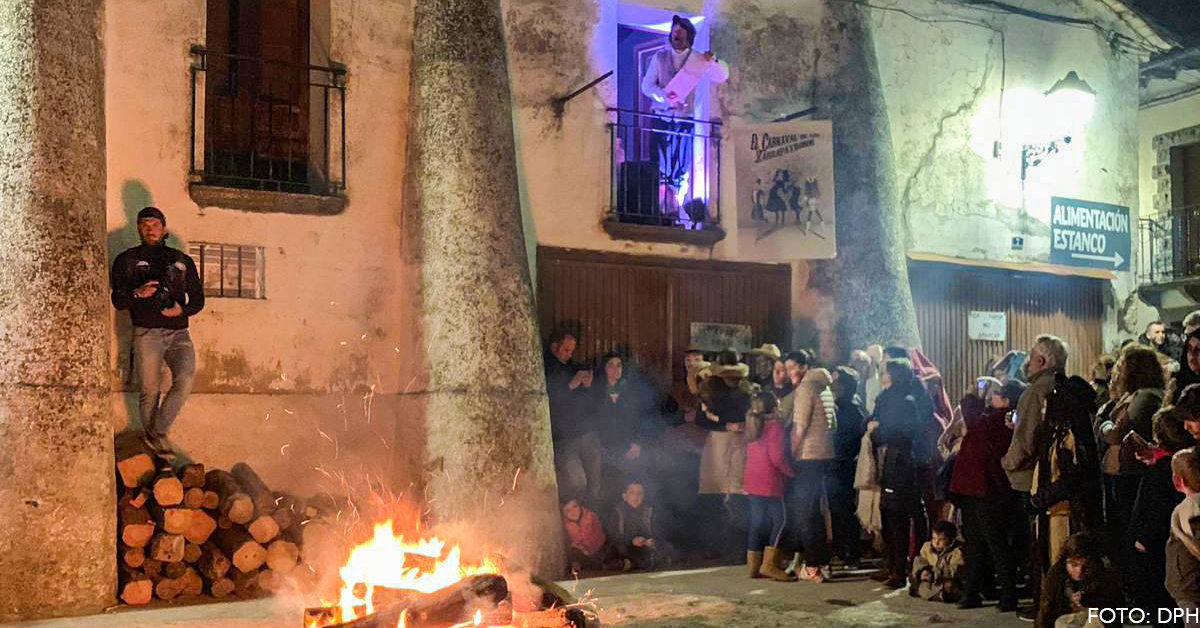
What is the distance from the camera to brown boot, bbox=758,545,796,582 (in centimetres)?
1025

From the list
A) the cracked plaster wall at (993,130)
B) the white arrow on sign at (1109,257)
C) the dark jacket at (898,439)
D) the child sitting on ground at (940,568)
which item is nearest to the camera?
the child sitting on ground at (940,568)

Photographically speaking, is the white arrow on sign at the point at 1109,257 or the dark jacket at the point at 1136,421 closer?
the dark jacket at the point at 1136,421

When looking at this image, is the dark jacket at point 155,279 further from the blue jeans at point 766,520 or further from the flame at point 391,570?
the blue jeans at point 766,520

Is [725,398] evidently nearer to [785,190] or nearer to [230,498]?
[785,190]

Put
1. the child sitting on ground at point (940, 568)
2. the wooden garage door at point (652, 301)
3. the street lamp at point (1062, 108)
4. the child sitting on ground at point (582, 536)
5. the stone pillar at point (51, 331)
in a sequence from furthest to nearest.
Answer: the street lamp at point (1062, 108) < the wooden garage door at point (652, 301) < the child sitting on ground at point (582, 536) < the child sitting on ground at point (940, 568) < the stone pillar at point (51, 331)

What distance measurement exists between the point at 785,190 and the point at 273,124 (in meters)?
5.20

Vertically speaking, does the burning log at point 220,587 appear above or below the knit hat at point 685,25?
below

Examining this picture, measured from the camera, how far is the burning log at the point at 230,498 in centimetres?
946

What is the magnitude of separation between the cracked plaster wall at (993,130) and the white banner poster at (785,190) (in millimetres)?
2062

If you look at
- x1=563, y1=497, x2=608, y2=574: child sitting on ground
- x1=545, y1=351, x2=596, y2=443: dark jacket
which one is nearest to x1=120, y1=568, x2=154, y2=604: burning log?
x1=563, y1=497, x2=608, y2=574: child sitting on ground

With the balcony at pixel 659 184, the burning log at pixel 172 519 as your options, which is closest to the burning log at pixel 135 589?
the burning log at pixel 172 519

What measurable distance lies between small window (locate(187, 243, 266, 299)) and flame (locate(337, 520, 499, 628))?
11.2ft

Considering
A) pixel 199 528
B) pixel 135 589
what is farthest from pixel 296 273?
pixel 135 589

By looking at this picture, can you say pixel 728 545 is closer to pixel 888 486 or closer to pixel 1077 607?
pixel 888 486
